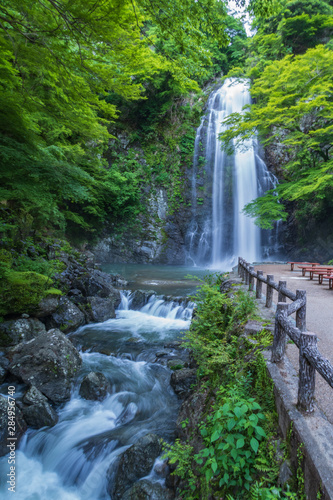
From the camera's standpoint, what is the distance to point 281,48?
2017 cm

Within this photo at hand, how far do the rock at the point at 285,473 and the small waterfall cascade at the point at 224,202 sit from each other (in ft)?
59.5

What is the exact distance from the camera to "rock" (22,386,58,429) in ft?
14.3

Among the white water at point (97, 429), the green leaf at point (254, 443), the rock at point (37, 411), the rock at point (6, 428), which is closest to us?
the green leaf at point (254, 443)

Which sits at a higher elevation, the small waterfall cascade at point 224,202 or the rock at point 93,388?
the small waterfall cascade at point 224,202

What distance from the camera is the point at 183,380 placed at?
17.6 feet

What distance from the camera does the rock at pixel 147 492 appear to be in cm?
312

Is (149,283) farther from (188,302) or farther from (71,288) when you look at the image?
(71,288)

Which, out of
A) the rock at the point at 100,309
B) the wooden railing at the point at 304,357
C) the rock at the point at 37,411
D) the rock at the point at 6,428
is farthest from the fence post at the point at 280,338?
the rock at the point at 100,309

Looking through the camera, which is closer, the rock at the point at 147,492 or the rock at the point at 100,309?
the rock at the point at 147,492

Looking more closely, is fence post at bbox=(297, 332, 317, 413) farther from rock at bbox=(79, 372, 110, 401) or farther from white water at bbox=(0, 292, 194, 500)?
rock at bbox=(79, 372, 110, 401)

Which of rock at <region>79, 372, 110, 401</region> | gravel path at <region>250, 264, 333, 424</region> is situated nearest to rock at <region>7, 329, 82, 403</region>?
rock at <region>79, 372, 110, 401</region>

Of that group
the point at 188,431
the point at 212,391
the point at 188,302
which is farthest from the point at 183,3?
the point at 188,302

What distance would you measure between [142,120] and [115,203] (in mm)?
8315

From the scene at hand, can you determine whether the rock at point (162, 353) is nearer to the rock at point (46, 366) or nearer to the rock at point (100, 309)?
the rock at point (46, 366)
